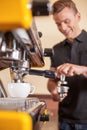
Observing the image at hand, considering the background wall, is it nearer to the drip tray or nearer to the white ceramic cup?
the white ceramic cup

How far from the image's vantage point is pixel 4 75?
1819 mm

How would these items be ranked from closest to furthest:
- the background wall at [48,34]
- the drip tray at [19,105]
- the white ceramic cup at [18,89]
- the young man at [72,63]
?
1. the drip tray at [19,105]
2. the white ceramic cup at [18,89]
3. the young man at [72,63]
4. the background wall at [48,34]

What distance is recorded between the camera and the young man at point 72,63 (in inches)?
44.5

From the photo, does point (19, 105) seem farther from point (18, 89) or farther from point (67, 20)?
point (67, 20)

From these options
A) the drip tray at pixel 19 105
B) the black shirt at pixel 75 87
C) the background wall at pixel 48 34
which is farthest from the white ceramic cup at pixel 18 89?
the background wall at pixel 48 34

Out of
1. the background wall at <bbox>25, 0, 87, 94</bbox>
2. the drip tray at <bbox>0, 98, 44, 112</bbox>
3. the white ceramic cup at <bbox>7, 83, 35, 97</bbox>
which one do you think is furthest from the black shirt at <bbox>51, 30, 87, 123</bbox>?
the background wall at <bbox>25, 0, 87, 94</bbox>

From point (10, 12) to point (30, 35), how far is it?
198 millimetres

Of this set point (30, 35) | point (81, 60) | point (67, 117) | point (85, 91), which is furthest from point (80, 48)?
point (30, 35)

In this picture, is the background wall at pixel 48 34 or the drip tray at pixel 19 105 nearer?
Answer: the drip tray at pixel 19 105

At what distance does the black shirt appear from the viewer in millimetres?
1131

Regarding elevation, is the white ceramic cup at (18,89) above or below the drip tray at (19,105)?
below

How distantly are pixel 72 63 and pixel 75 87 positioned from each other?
0.11m

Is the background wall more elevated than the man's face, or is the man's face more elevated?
the man's face

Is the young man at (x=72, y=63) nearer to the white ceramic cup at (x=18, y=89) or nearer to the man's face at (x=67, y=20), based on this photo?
the man's face at (x=67, y=20)
